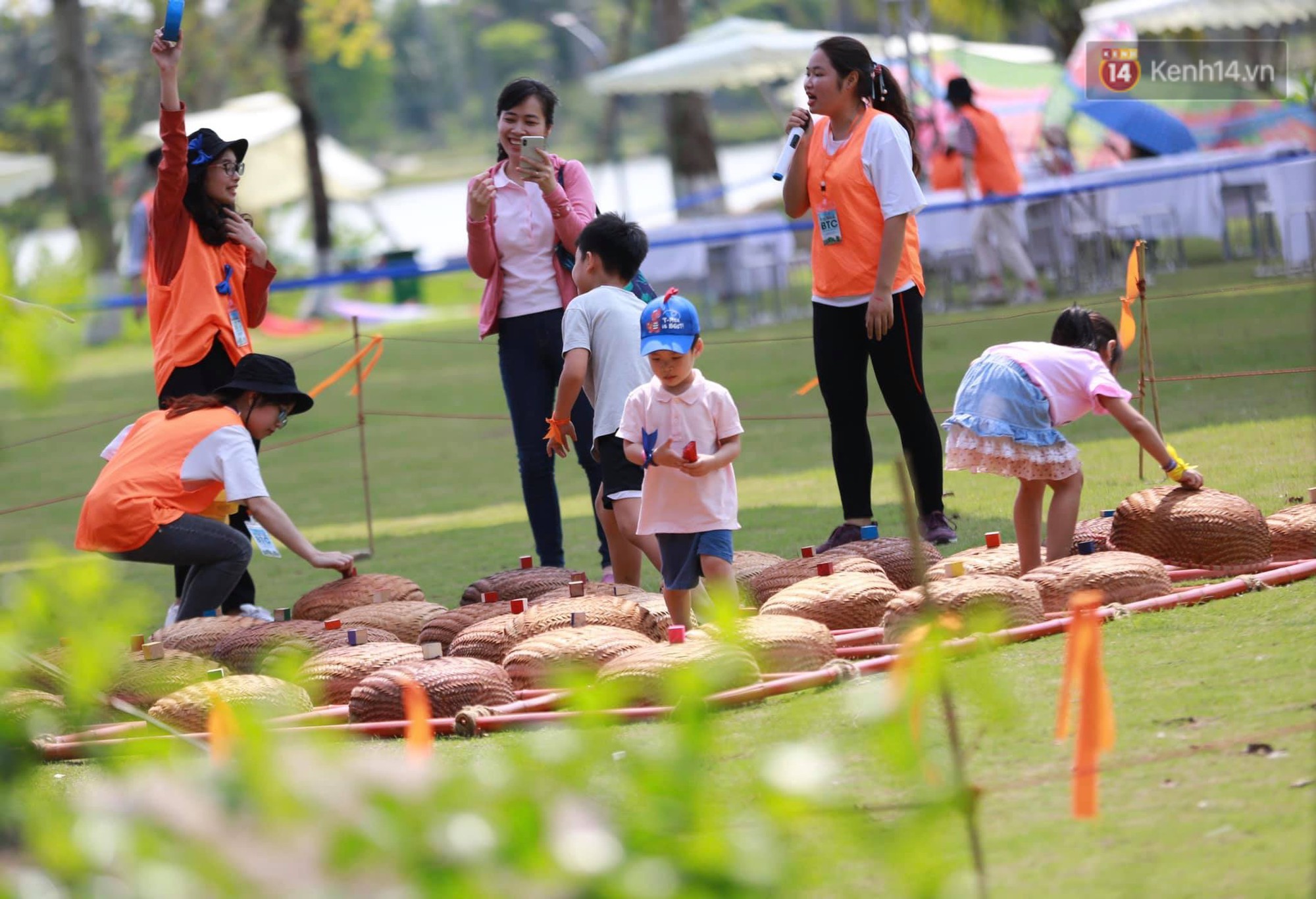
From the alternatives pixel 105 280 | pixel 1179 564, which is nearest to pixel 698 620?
pixel 1179 564

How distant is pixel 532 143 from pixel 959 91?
10962 mm

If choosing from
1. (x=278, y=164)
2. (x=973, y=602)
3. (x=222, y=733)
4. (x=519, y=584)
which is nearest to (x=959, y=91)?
(x=519, y=584)

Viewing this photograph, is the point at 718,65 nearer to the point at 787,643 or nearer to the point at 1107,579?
the point at 1107,579

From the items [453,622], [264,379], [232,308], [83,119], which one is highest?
[83,119]

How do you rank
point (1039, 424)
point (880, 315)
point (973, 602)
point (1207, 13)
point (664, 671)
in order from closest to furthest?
point (664, 671) → point (973, 602) → point (1039, 424) → point (880, 315) → point (1207, 13)

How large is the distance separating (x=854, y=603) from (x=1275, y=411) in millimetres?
4710

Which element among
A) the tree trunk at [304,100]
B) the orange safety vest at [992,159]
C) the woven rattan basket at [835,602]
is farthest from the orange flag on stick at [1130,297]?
the tree trunk at [304,100]

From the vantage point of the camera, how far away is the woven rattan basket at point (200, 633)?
6.15 m

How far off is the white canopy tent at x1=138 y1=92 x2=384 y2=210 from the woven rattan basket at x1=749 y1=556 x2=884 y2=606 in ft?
129

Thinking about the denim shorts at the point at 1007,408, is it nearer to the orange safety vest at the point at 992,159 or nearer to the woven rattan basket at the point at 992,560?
the woven rattan basket at the point at 992,560

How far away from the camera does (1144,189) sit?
19.1m

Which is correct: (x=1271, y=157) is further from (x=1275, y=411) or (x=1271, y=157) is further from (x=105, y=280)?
(x=105, y=280)

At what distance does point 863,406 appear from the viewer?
7.15 metres

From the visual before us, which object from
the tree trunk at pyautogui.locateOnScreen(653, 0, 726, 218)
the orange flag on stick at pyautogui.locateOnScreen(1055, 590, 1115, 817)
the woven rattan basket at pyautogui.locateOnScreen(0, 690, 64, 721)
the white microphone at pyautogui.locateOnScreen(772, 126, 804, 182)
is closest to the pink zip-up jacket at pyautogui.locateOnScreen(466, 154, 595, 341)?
the white microphone at pyautogui.locateOnScreen(772, 126, 804, 182)
